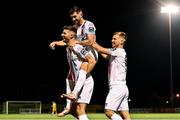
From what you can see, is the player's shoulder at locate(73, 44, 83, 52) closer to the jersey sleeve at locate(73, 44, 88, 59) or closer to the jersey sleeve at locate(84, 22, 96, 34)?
the jersey sleeve at locate(73, 44, 88, 59)

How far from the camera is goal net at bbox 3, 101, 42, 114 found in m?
38.8

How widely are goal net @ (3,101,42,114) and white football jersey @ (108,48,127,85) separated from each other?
29.0m

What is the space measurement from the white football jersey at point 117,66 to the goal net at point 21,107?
1142 inches

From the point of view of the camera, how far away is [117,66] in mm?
9742

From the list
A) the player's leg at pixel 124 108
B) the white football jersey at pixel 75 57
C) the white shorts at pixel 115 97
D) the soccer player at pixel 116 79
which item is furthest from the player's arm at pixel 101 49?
the player's leg at pixel 124 108

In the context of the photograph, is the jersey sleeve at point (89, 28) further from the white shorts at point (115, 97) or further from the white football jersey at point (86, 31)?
the white shorts at point (115, 97)

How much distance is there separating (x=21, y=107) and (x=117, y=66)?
102 ft

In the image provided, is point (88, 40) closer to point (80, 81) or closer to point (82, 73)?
point (82, 73)

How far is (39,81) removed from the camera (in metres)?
84.6

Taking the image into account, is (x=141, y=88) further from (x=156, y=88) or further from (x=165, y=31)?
(x=165, y=31)

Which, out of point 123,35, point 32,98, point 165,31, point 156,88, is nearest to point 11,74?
point 32,98

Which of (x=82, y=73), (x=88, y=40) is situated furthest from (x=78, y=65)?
(x=88, y=40)

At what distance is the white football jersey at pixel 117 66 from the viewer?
9688 millimetres

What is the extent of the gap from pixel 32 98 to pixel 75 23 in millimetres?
64065
